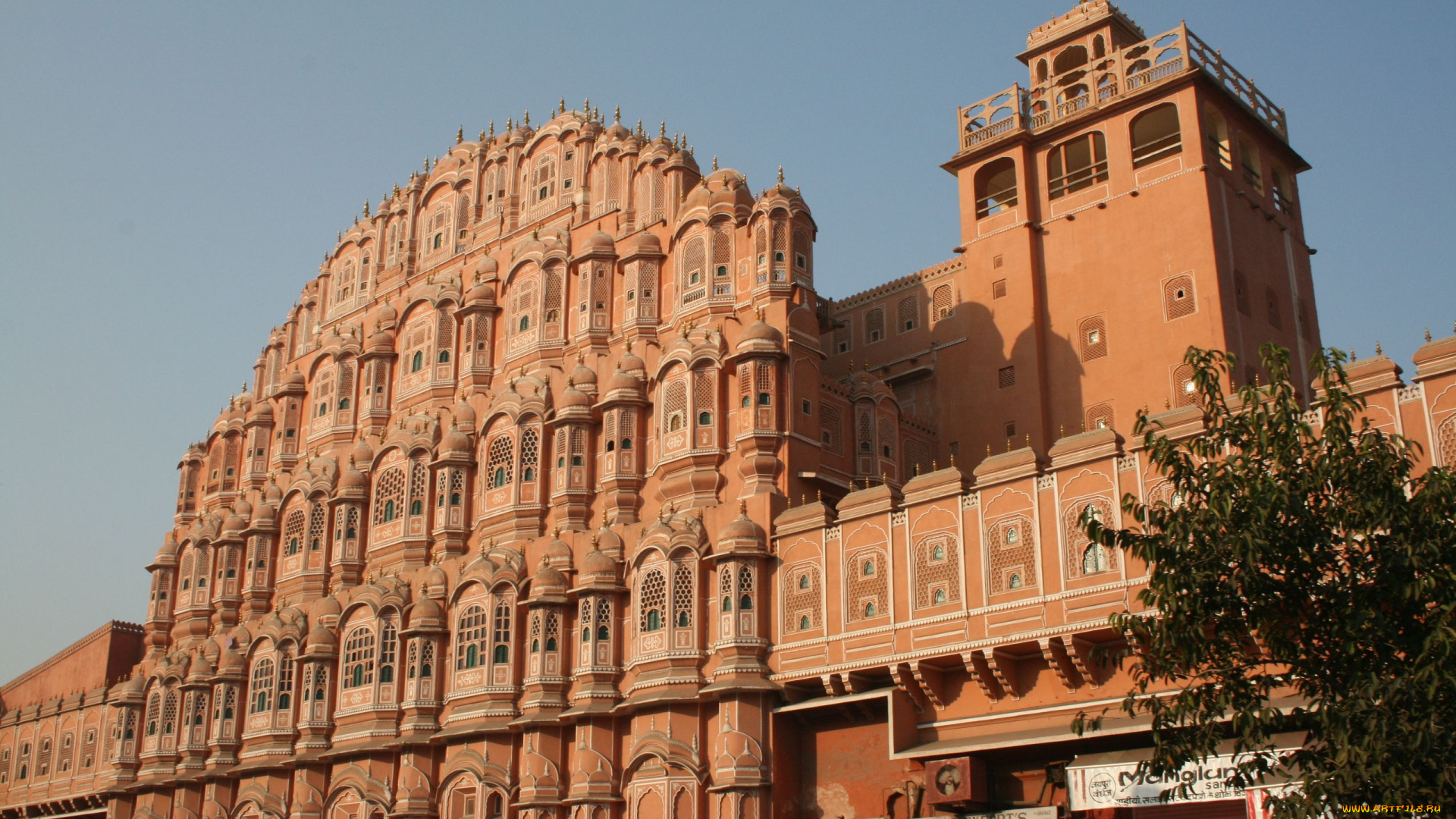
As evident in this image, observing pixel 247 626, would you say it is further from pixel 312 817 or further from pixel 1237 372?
pixel 1237 372

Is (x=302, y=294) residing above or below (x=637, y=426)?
above

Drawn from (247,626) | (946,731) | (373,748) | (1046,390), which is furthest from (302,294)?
(946,731)

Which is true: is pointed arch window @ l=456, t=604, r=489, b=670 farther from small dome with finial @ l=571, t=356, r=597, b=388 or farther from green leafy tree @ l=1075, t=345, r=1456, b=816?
green leafy tree @ l=1075, t=345, r=1456, b=816

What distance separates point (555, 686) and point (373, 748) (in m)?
5.88

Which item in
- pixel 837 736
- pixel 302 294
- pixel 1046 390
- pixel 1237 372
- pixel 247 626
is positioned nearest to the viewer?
pixel 837 736

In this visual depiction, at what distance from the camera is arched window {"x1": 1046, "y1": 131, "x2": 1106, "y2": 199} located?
37938 mm

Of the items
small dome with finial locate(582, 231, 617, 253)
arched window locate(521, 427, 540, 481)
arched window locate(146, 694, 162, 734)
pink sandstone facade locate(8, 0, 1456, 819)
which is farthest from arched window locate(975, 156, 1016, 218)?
arched window locate(146, 694, 162, 734)

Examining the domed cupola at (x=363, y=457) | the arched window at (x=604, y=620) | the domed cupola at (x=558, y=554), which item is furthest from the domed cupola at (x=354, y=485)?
the arched window at (x=604, y=620)

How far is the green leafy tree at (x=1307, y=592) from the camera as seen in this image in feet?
49.4

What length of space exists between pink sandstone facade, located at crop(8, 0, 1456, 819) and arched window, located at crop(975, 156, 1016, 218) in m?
0.13

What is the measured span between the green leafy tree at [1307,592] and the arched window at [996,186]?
75.3 ft

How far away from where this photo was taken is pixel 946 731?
94.6 ft

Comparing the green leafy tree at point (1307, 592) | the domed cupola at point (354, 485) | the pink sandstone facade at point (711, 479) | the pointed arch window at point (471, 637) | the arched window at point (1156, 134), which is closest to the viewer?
the green leafy tree at point (1307, 592)

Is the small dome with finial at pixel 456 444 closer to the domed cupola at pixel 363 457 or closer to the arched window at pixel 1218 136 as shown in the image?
the domed cupola at pixel 363 457
